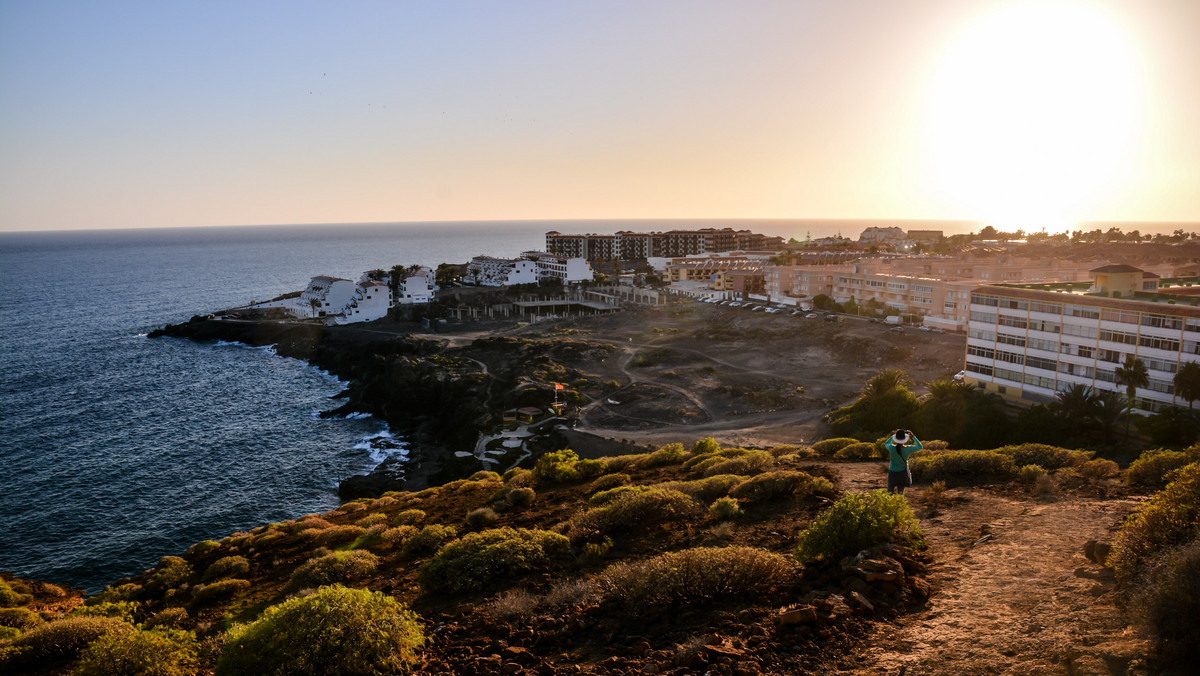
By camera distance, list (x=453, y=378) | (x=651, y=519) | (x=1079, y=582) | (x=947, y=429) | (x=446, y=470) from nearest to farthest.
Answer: (x=1079, y=582), (x=651, y=519), (x=947, y=429), (x=446, y=470), (x=453, y=378)

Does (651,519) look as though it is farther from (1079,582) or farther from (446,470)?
(446,470)

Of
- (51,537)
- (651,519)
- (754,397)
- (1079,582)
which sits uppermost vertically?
(1079,582)

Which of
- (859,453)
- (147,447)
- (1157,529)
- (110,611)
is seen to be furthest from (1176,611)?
(147,447)

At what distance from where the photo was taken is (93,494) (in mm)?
42625

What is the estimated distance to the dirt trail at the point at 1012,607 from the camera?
8.56 metres

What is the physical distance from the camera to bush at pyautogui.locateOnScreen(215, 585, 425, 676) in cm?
923

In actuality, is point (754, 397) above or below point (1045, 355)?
below

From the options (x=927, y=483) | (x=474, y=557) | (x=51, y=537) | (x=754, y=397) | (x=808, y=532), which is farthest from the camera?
(x=754, y=397)

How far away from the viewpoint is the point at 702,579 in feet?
36.9

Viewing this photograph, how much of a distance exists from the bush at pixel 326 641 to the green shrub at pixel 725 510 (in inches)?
333

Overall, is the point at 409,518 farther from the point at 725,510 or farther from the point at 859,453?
the point at 859,453

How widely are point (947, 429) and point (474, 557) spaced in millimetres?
35424

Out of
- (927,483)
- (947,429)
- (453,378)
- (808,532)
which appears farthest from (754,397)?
A: (808,532)

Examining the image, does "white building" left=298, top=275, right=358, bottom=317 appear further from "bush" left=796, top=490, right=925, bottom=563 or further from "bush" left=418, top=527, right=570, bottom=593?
"bush" left=796, top=490, right=925, bottom=563
